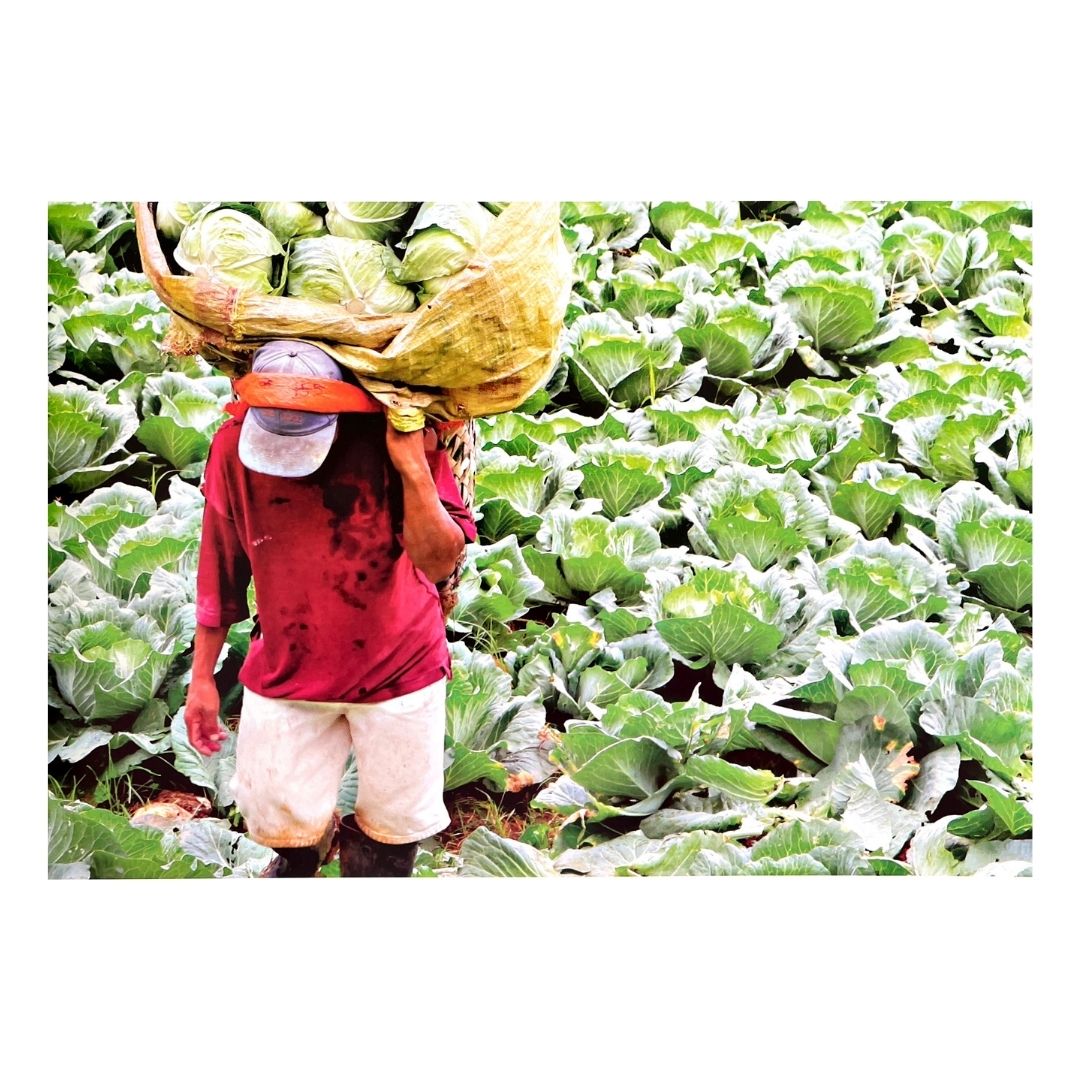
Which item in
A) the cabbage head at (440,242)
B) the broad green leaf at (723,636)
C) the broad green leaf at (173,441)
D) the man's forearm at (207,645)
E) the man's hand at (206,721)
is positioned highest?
the cabbage head at (440,242)

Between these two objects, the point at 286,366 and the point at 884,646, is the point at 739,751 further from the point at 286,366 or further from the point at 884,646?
the point at 286,366

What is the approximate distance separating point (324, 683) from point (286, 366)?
2.48 ft

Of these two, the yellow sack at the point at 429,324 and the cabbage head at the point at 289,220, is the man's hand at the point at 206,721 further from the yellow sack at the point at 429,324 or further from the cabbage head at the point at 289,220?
the cabbage head at the point at 289,220

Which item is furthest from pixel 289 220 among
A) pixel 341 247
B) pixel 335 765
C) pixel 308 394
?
pixel 335 765

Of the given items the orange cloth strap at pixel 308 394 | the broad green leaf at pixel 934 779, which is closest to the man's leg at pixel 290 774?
the orange cloth strap at pixel 308 394

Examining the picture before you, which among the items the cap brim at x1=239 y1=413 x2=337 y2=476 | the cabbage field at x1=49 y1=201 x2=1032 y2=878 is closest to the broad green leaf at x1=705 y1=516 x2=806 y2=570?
the cabbage field at x1=49 y1=201 x2=1032 y2=878

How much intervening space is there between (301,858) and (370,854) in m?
0.17

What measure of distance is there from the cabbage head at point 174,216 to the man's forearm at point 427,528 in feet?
2.59

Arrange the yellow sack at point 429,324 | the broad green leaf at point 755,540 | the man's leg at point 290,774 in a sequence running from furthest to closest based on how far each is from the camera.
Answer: the broad green leaf at point 755,540 → the man's leg at point 290,774 → the yellow sack at point 429,324

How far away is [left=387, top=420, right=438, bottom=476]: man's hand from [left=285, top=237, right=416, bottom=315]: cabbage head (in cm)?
28

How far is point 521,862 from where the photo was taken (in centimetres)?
313

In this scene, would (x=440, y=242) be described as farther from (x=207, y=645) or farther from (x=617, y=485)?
(x=207, y=645)

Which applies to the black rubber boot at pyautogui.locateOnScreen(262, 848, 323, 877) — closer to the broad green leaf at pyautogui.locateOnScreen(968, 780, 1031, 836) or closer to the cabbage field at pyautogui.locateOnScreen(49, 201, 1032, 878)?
the cabbage field at pyautogui.locateOnScreen(49, 201, 1032, 878)

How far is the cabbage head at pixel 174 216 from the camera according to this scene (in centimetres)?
304
